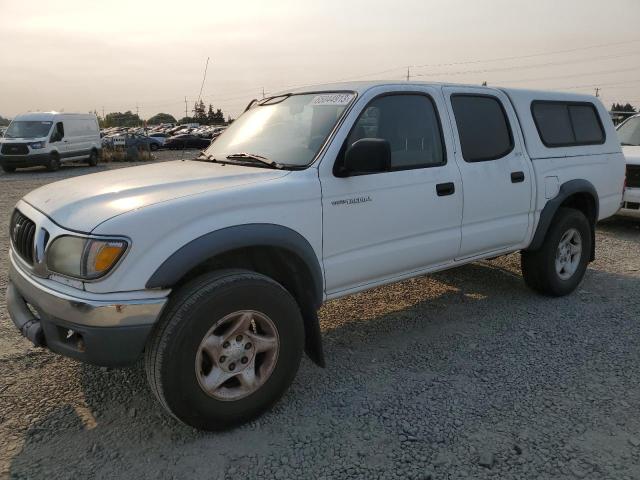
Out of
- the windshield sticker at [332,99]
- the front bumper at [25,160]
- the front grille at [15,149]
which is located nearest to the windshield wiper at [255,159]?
the windshield sticker at [332,99]

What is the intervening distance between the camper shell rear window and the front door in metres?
1.36

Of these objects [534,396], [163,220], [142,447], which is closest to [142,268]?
[163,220]

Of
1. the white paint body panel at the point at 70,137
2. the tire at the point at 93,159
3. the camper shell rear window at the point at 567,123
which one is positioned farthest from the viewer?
the tire at the point at 93,159

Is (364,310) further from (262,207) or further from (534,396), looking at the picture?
(262,207)

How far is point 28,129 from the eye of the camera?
19.5 meters

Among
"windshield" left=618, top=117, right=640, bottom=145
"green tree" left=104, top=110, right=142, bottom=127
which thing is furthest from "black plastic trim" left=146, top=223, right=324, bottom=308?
"green tree" left=104, top=110, right=142, bottom=127

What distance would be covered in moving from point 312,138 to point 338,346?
156 centimetres

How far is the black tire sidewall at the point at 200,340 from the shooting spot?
258 centimetres

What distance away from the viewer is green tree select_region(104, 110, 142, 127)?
91.7 m

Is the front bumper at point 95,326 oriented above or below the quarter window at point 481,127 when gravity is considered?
below

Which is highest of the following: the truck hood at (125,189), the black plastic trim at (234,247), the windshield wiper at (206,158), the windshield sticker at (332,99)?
the windshield sticker at (332,99)

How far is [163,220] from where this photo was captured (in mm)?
2576

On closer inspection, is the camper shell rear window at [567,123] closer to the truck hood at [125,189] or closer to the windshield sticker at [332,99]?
the windshield sticker at [332,99]

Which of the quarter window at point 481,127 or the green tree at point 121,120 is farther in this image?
the green tree at point 121,120
